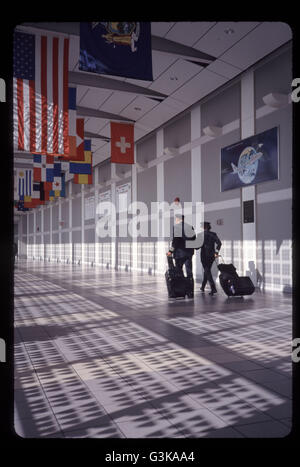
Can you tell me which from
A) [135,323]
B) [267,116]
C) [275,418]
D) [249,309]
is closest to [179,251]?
[249,309]

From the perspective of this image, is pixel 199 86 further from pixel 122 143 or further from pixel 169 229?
pixel 169 229

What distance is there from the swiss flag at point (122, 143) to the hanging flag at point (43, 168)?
2.44 metres

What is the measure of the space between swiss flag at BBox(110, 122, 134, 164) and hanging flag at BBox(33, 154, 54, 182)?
8.01ft

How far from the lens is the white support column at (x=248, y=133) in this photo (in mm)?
10531

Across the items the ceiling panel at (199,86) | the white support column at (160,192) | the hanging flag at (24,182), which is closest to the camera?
the ceiling panel at (199,86)

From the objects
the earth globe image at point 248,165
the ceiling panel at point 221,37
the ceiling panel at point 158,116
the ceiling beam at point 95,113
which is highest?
the ceiling beam at point 95,113

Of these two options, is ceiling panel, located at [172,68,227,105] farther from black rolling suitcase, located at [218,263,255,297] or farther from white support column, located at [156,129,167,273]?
black rolling suitcase, located at [218,263,255,297]

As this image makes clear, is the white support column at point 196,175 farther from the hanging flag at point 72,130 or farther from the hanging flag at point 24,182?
the hanging flag at point 24,182

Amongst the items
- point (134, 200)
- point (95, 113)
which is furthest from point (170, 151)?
point (134, 200)

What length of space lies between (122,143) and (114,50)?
24.9ft

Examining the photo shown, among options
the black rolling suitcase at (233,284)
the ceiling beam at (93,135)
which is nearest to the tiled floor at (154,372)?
the black rolling suitcase at (233,284)

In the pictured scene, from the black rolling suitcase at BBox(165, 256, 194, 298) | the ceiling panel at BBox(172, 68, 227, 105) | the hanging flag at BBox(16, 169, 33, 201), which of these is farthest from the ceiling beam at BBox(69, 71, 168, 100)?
the hanging flag at BBox(16, 169, 33, 201)

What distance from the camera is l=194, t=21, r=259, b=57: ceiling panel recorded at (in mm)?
8470
